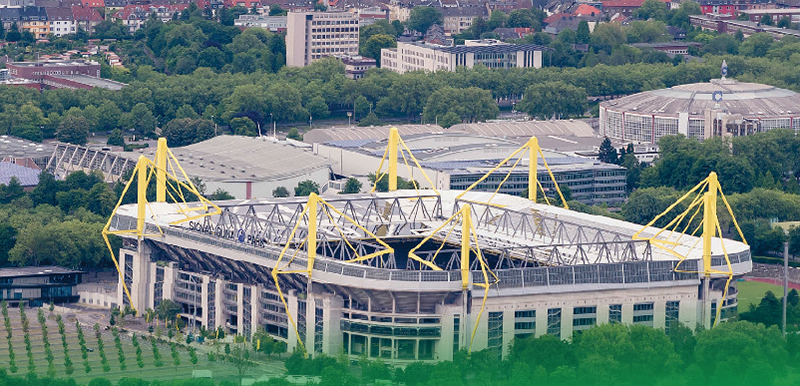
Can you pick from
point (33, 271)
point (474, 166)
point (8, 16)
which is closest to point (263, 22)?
point (8, 16)

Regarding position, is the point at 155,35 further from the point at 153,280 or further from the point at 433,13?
the point at 153,280

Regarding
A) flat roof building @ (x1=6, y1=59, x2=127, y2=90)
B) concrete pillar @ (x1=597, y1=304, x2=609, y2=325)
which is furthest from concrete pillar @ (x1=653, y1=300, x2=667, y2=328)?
flat roof building @ (x1=6, y1=59, x2=127, y2=90)

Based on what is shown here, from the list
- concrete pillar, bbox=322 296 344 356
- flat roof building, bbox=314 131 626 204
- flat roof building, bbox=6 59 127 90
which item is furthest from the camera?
flat roof building, bbox=6 59 127 90

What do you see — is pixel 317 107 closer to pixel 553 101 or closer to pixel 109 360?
pixel 553 101

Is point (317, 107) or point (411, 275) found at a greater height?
point (411, 275)

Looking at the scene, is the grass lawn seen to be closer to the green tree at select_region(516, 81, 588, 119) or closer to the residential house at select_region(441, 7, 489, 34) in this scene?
the green tree at select_region(516, 81, 588, 119)

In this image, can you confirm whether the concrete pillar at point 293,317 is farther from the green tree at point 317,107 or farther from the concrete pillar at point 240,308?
the green tree at point 317,107

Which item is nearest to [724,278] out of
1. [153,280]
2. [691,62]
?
[153,280]
